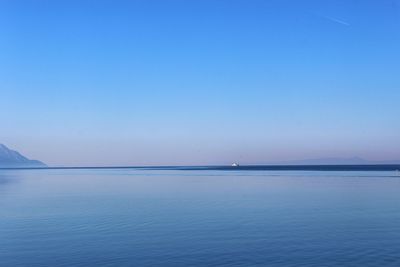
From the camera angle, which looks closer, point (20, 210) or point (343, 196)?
point (20, 210)

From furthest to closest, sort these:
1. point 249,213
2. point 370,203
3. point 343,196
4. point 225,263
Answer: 1. point 343,196
2. point 370,203
3. point 249,213
4. point 225,263

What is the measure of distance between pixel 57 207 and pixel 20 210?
2.51 metres

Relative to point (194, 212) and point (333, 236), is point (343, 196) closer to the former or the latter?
point (194, 212)

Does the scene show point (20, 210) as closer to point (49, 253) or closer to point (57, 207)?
point (57, 207)

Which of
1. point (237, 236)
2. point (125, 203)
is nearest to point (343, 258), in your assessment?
point (237, 236)

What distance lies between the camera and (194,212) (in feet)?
94.4

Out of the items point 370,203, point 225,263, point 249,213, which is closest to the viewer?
point 225,263

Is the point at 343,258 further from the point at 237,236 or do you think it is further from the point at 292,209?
the point at 292,209

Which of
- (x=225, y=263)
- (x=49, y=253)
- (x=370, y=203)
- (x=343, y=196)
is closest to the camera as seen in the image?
(x=225, y=263)

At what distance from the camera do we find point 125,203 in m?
34.6

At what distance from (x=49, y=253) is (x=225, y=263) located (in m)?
6.75

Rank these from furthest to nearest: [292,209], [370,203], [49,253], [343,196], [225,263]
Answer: [343,196] < [370,203] < [292,209] < [49,253] < [225,263]

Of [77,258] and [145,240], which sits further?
[145,240]

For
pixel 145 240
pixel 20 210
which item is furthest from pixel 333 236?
pixel 20 210
